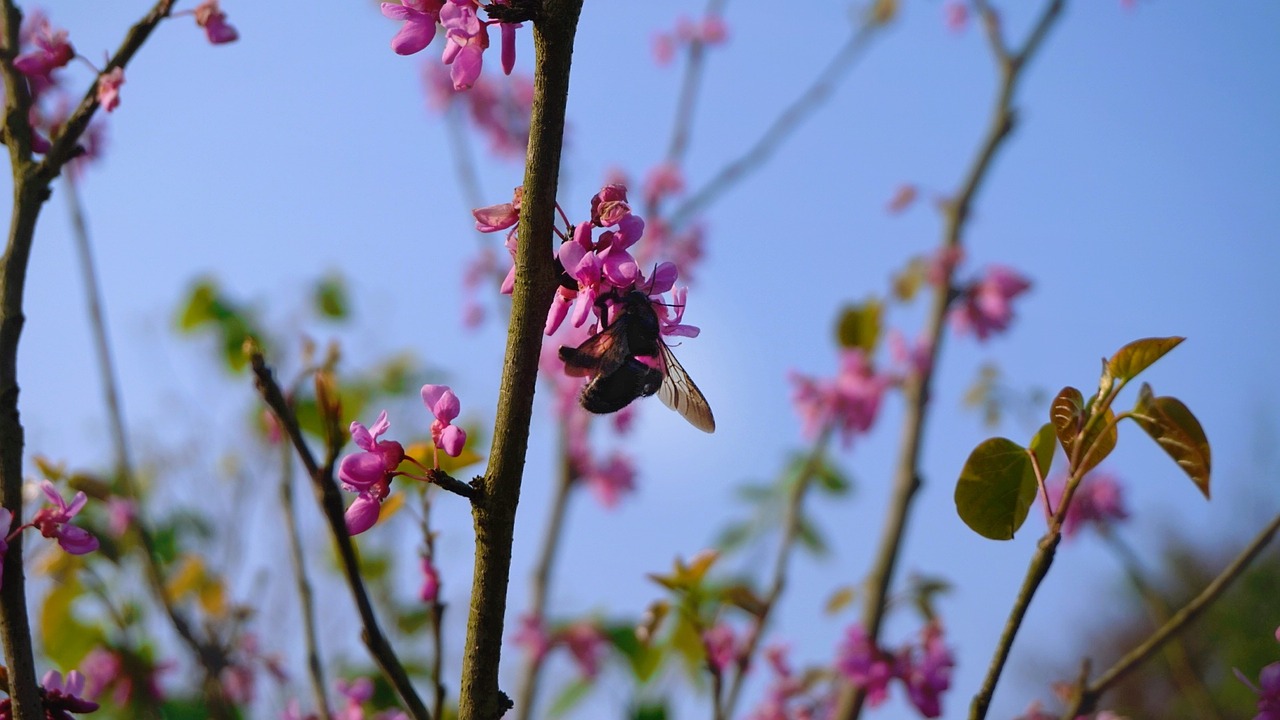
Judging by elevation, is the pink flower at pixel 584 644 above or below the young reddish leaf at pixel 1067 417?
above

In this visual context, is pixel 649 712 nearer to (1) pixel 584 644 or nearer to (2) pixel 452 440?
(2) pixel 452 440

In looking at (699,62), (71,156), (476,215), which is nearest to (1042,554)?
(476,215)

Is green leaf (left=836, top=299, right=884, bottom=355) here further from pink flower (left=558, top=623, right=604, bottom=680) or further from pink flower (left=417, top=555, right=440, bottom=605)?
pink flower (left=417, top=555, right=440, bottom=605)

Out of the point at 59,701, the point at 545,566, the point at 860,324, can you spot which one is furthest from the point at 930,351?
the point at 59,701

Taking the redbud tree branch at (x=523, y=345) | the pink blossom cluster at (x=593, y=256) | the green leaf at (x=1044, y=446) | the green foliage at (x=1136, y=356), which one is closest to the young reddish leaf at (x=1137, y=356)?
the green foliage at (x=1136, y=356)

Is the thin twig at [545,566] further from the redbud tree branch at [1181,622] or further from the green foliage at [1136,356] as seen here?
the green foliage at [1136,356]
